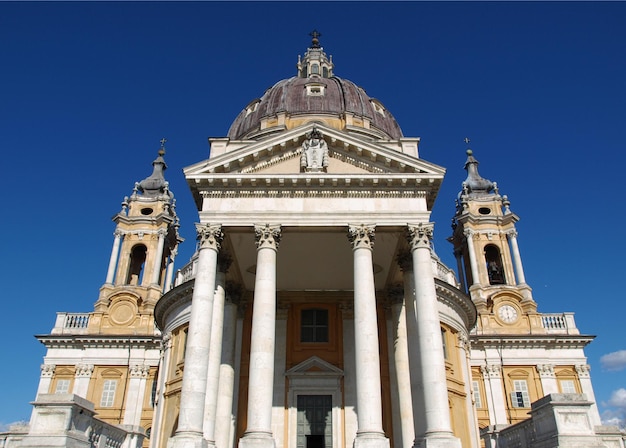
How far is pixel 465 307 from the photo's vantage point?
28266 millimetres

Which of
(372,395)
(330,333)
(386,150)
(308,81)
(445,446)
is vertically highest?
(308,81)

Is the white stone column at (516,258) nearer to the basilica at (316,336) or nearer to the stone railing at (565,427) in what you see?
the basilica at (316,336)

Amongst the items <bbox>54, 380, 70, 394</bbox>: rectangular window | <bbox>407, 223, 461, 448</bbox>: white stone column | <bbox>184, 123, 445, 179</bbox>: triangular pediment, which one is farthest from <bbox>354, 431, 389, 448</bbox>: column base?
<bbox>54, 380, 70, 394</bbox>: rectangular window

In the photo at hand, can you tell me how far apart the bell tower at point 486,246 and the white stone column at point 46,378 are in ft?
100

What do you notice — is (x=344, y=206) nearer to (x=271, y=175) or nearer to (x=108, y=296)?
(x=271, y=175)

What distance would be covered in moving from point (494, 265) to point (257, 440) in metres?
32.2

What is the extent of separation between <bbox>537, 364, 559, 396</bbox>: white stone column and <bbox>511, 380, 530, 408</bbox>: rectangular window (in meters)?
1.12

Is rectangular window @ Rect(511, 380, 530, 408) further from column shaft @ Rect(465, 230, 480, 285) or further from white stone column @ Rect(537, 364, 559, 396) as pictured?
column shaft @ Rect(465, 230, 480, 285)

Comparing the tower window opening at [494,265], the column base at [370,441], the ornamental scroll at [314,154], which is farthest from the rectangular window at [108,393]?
the tower window opening at [494,265]

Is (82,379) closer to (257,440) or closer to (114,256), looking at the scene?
(114,256)

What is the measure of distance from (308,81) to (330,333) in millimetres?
19030

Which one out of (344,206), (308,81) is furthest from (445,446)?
(308,81)

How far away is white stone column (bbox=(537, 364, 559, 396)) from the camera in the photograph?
35.0 meters

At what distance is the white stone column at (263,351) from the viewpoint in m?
15.7
